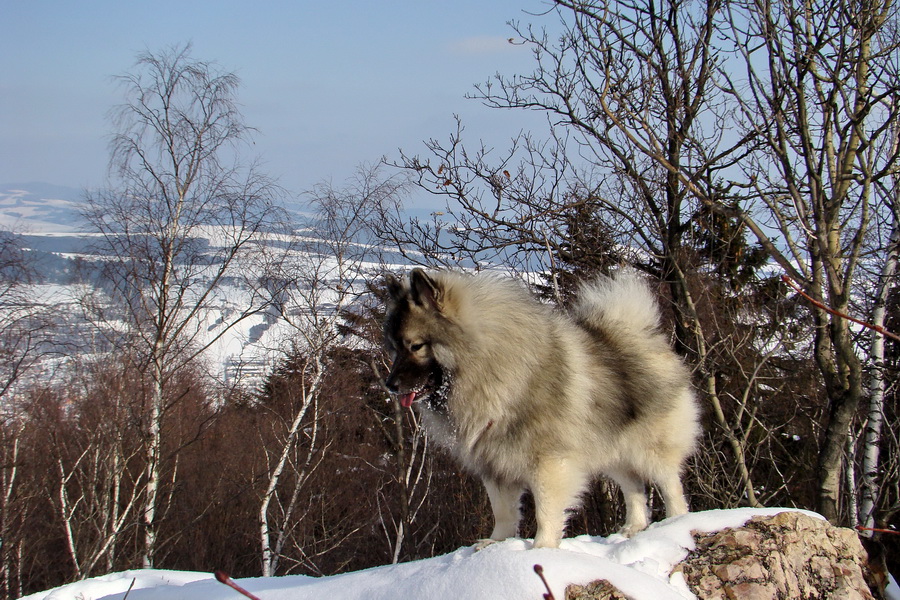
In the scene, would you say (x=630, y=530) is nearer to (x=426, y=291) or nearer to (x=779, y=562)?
(x=779, y=562)

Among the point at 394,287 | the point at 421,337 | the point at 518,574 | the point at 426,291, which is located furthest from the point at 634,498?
the point at 394,287

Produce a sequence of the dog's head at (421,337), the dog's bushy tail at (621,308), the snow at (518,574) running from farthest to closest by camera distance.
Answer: the dog's bushy tail at (621,308) < the dog's head at (421,337) < the snow at (518,574)

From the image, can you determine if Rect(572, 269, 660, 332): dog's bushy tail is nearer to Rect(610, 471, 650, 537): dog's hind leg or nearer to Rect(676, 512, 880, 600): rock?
Rect(610, 471, 650, 537): dog's hind leg

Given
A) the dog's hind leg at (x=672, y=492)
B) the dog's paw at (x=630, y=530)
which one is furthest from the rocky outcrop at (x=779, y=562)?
the dog's hind leg at (x=672, y=492)

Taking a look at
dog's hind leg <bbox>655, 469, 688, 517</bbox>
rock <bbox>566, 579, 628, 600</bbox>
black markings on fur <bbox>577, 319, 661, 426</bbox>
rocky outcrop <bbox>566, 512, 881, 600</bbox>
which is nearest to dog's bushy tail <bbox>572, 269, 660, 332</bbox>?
black markings on fur <bbox>577, 319, 661, 426</bbox>

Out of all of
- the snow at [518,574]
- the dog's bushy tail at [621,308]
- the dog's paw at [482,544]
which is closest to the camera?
the snow at [518,574]

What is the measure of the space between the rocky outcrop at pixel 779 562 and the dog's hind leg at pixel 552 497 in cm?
65

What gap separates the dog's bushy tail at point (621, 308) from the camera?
427cm

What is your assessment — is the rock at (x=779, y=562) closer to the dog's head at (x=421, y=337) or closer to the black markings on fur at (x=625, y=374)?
the black markings on fur at (x=625, y=374)

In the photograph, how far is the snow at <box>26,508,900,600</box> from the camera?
2670 millimetres

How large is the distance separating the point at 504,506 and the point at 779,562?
150 cm

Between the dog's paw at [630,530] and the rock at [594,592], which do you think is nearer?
the rock at [594,592]

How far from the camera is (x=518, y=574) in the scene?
265 cm

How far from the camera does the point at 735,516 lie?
361cm
